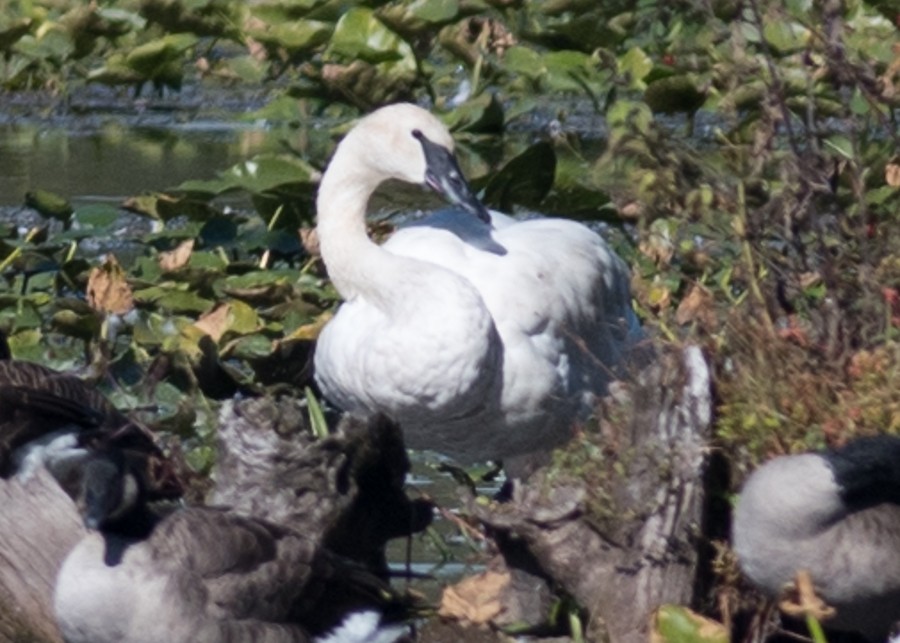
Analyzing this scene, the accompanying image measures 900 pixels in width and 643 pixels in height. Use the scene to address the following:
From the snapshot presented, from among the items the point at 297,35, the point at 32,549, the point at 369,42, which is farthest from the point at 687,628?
the point at 297,35

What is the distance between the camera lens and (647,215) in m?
5.55

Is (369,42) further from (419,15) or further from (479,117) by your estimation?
(479,117)

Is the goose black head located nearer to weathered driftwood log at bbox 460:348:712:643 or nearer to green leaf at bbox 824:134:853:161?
weathered driftwood log at bbox 460:348:712:643

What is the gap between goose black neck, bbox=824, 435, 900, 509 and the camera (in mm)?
4621

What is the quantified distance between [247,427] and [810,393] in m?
1.40

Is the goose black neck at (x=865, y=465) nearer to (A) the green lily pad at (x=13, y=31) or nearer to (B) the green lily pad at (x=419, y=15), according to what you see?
(B) the green lily pad at (x=419, y=15)

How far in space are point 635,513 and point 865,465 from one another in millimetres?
557

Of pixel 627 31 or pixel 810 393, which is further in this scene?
pixel 627 31

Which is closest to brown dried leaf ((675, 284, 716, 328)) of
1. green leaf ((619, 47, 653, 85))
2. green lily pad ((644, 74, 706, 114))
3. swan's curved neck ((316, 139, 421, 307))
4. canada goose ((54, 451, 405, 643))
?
canada goose ((54, 451, 405, 643))

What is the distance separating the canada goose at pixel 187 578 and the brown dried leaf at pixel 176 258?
5.65ft

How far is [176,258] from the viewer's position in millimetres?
6996

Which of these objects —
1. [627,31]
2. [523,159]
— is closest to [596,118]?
[627,31]

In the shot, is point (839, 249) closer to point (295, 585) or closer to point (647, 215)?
point (647, 215)

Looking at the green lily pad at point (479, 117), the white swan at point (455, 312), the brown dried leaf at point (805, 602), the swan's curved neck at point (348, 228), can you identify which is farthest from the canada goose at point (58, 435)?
the green lily pad at point (479, 117)
